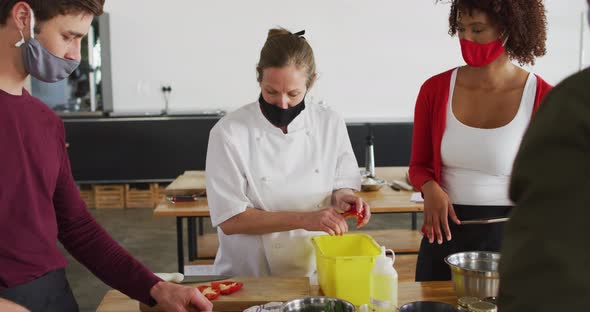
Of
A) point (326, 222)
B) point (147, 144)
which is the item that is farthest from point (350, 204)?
point (147, 144)

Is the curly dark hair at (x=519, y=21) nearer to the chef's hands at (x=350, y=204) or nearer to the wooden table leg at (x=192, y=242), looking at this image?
the chef's hands at (x=350, y=204)

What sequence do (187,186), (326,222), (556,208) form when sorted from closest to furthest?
1. (556,208)
2. (326,222)
3. (187,186)

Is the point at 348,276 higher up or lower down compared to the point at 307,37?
lower down

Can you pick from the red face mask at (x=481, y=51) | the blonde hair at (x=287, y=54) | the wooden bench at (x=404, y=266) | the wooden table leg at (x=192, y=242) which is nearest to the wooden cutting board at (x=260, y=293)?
the blonde hair at (x=287, y=54)

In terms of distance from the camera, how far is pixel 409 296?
65.1 inches

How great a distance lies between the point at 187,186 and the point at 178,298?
1995 mm

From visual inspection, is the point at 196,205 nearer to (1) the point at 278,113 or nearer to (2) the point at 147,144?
(1) the point at 278,113

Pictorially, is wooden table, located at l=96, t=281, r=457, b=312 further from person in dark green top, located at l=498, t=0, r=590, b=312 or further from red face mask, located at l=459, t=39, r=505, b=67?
person in dark green top, located at l=498, t=0, r=590, b=312

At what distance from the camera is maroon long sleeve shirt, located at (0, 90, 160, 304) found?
138 centimetres

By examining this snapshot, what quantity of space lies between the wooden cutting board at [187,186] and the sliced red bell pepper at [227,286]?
1673mm

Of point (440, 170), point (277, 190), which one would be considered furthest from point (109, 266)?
point (440, 170)

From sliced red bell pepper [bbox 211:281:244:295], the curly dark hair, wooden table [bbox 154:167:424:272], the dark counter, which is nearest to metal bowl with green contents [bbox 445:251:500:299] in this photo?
sliced red bell pepper [bbox 211:281:244:295]

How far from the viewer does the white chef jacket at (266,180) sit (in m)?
2.00

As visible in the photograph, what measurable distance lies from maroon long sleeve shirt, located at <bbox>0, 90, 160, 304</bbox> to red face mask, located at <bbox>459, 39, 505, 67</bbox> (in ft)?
4.10
